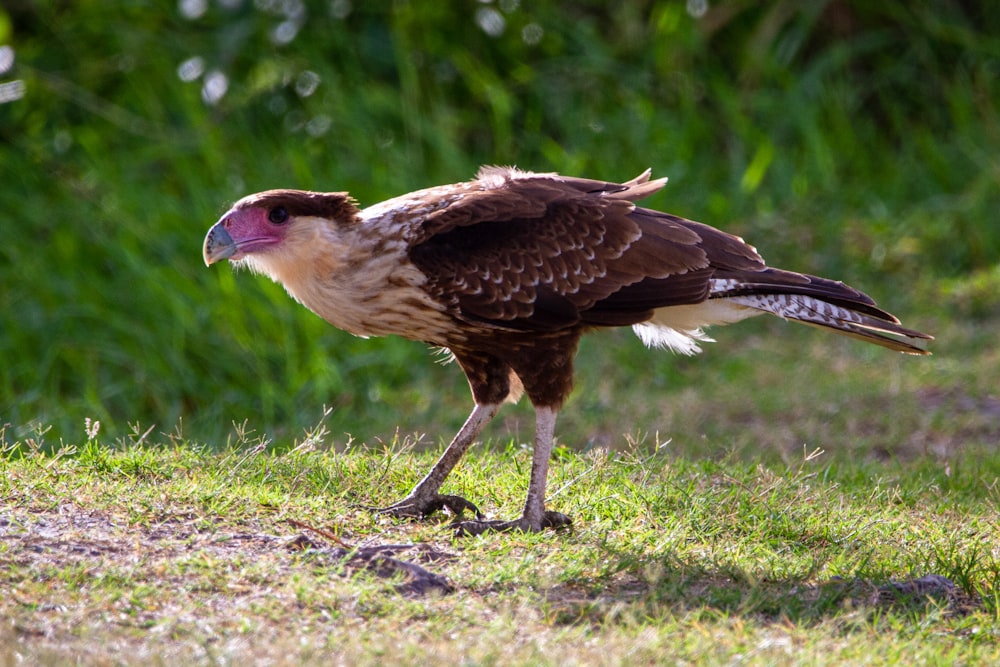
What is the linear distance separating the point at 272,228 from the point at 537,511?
1.34 metres

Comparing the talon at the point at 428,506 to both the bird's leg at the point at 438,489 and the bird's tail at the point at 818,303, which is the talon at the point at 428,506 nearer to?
the bird's leg at the point at 438,489

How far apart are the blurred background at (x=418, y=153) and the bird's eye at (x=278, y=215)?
7.86 feet

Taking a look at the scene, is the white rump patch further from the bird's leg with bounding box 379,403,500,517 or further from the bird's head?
the bird's head

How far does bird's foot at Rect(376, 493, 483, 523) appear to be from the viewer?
14.7 feet

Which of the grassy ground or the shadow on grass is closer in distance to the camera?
the grassy ground

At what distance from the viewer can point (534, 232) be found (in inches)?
185

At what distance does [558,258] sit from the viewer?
4.67 metres

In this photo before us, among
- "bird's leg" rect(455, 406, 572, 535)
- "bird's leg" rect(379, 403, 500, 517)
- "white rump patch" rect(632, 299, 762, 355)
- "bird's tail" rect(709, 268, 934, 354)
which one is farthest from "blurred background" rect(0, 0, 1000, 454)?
"bird's leg" rect(455, 406, 572, 535)

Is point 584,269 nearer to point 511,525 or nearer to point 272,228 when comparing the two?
point 511,525

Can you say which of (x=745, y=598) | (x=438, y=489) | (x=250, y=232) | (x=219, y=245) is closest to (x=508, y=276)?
(x=438, y=489)

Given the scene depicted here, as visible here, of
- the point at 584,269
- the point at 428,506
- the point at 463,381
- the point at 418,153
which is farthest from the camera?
the point at 418,153

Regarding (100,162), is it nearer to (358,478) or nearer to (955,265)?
(358,478)

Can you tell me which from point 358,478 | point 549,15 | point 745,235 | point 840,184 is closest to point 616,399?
point 745,235

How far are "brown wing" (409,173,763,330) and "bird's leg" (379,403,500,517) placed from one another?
0.44 metres
